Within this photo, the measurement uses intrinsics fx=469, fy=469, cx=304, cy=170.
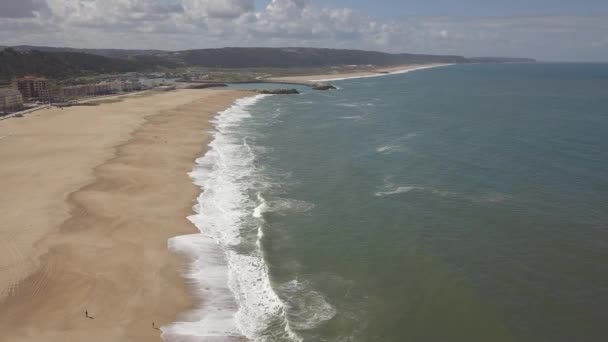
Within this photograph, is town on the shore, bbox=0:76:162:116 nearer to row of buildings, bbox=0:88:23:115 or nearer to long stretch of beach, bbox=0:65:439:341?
row of buildings, bbox=0:88:23:115

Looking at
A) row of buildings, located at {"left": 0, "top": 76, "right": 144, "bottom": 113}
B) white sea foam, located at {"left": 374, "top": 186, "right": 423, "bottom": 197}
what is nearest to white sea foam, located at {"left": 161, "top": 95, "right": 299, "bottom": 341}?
white sea foam, located at {"left": 374, "top": 186, "right": 423, "bottom": 197}

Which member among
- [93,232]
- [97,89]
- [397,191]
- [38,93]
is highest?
[38,93]

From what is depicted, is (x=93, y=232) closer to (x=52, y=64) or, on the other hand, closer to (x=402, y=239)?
(x=402, y=239)

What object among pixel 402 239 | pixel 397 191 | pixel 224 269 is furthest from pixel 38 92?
pixel 402 239

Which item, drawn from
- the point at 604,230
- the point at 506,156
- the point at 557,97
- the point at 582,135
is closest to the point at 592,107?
the point at 557,97

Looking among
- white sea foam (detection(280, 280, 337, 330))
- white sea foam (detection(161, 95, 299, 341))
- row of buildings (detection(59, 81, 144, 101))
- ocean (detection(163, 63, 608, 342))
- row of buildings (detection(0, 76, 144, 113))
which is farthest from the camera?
row of buildings (detection(59, 81, 144, 101))
